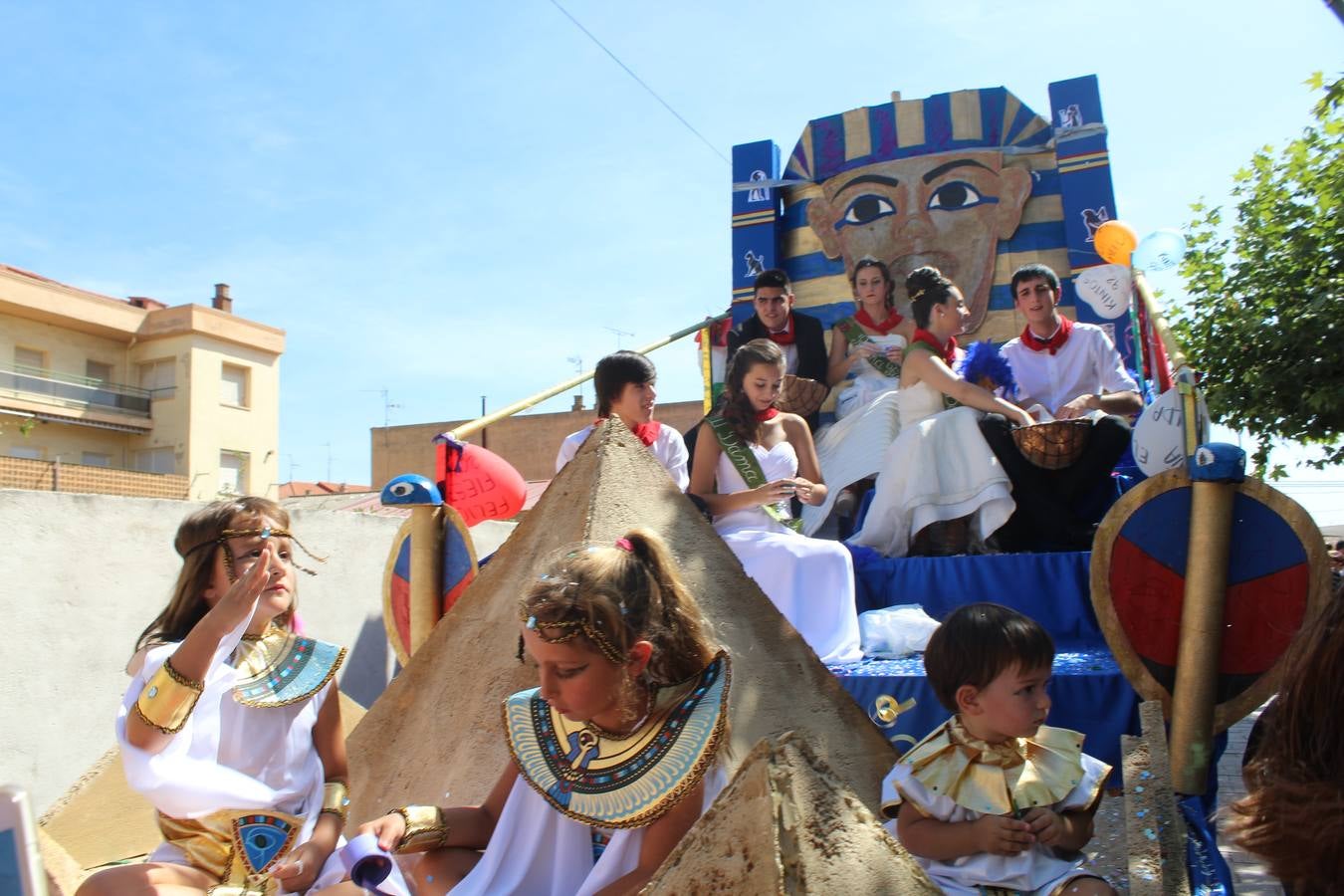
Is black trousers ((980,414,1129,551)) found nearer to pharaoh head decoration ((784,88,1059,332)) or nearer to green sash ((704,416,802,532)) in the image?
green sash ((704,416,802,532))

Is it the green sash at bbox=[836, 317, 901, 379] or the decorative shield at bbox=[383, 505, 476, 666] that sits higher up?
the green sash at bbox=[836, 317, 901, 379]

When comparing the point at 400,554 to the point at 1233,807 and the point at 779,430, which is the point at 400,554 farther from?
the point at 1233,807

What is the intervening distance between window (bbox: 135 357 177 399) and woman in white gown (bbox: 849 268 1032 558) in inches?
1200

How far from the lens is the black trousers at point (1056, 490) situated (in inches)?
188

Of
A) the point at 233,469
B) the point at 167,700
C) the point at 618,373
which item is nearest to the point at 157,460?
the point at 233,469

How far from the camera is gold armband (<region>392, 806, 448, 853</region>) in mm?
2182

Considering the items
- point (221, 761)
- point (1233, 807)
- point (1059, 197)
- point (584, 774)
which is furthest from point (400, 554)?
point (1059, 197)

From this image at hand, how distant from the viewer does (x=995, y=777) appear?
91.3 inches

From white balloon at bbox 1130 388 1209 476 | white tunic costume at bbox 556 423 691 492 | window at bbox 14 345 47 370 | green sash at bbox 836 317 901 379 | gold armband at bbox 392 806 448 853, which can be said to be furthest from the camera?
window at bbox 14 345 47 370

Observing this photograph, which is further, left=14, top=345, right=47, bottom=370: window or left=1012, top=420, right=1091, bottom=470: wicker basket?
left=14, top=345, right=47, bottom=370: window

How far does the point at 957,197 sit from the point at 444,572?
466cm

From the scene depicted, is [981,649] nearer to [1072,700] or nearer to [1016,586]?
[1072,700]

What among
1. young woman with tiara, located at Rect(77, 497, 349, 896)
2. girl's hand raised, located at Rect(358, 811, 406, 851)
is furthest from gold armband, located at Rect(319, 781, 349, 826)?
girl's hand raised, located at Rect(358, 811, 406, 851)

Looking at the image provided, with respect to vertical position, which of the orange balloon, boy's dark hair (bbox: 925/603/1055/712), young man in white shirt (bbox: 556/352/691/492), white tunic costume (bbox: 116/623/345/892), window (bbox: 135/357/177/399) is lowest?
white tunic costume (bbox: 116/623/345/892)
